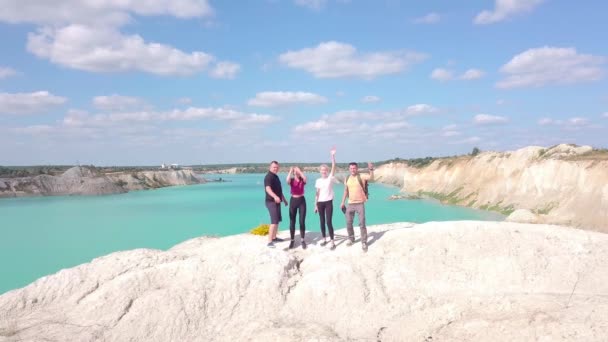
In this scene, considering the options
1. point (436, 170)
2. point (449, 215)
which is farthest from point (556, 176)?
point (436, 170)

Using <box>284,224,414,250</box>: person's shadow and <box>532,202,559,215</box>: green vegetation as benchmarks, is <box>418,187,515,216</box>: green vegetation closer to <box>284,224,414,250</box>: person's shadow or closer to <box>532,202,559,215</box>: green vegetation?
<box>532,202,559,215</box>: green vegetation

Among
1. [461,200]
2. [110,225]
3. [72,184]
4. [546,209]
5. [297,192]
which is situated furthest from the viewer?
[72,184]

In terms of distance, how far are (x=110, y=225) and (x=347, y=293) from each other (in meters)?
39.7

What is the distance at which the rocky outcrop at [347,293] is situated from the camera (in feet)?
26.0

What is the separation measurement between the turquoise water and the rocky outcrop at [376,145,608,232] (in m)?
3.13

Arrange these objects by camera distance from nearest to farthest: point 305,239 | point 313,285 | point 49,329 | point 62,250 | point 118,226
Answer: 1. point 49,329
2. point 313,285
3. point 305,239
4. point 62,250
5. point 118,226

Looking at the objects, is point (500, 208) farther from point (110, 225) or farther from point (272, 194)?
point (272, 194)

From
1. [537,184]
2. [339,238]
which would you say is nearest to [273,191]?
[339,238]

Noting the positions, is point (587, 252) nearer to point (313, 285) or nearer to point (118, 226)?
point (313, 285)

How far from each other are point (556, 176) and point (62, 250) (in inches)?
1492

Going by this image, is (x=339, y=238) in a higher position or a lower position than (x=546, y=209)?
higher

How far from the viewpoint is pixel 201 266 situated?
33.2ft

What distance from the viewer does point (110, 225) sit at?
143ft

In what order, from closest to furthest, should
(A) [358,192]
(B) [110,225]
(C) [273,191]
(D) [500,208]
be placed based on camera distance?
(A) [358,192], (C) [273,191], (D) [500,208], (B) [110,225]
